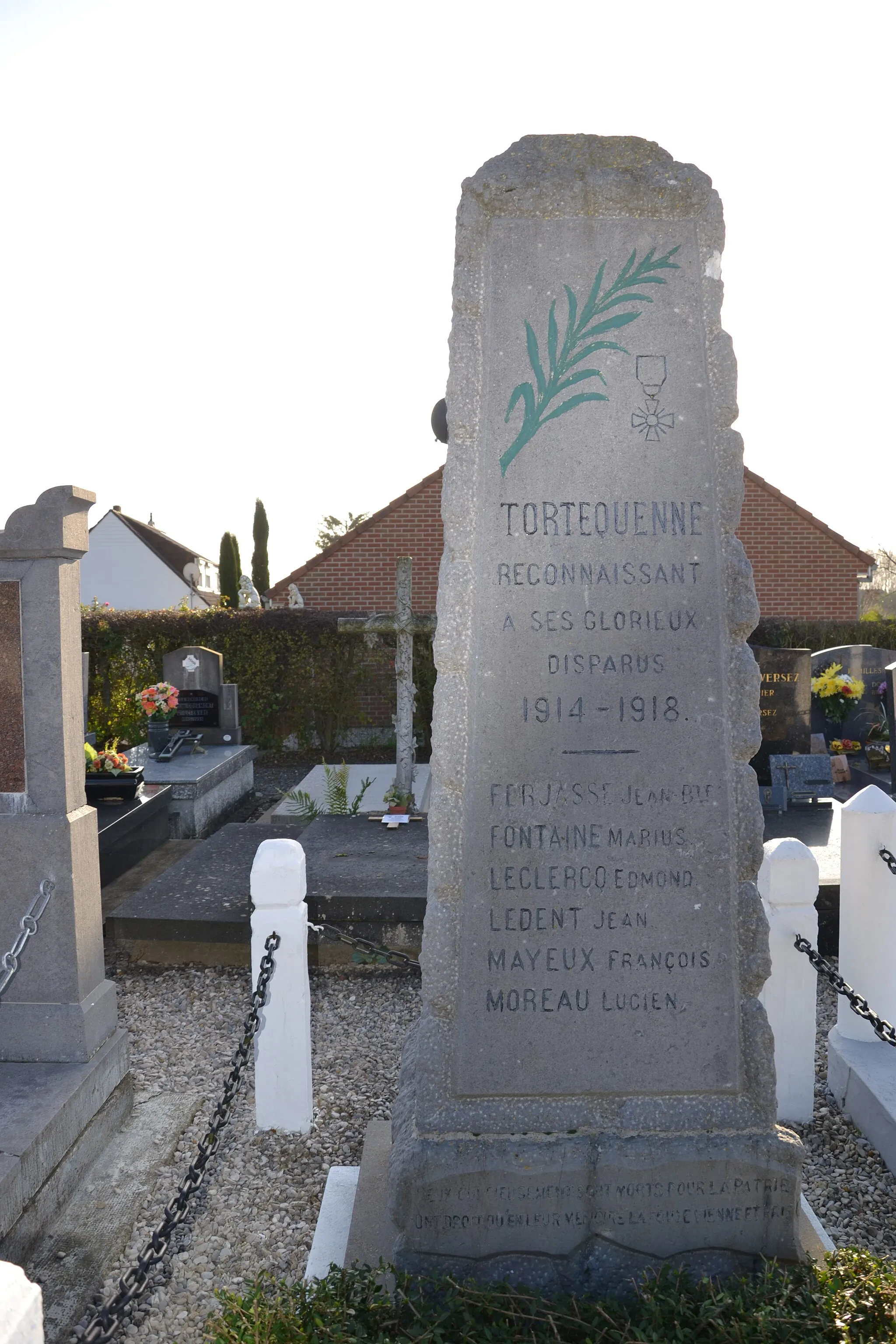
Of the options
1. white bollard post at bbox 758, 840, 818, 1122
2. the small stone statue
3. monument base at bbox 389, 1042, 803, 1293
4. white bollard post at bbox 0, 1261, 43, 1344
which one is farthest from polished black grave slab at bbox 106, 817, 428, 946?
the small stone statue

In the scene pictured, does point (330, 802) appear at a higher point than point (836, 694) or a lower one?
lower

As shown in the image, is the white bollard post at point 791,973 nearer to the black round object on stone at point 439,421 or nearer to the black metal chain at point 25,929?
the black metal chain at point 25,929

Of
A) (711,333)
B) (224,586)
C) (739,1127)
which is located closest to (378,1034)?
(739,1127)

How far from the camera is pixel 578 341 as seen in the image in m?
2.58

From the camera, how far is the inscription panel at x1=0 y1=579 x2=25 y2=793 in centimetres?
378

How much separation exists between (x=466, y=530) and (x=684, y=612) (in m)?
0.66

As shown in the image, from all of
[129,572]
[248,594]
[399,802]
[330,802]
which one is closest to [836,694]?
[399,802]

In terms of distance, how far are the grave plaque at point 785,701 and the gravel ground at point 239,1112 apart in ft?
17.4

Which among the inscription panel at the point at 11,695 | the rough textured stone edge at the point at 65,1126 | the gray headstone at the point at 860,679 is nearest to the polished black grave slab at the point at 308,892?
the rough textured stone edge at the point at 65,1126

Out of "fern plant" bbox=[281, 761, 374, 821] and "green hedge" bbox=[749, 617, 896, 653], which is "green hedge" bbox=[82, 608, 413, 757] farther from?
"green hedge" bbox=[749, 617, 896, 653]

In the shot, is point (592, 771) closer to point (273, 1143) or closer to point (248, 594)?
point (273, 1143)

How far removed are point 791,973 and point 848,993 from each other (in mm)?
423

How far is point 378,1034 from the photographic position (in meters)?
4.85

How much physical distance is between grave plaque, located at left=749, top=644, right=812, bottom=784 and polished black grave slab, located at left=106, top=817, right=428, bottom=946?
164 inches
